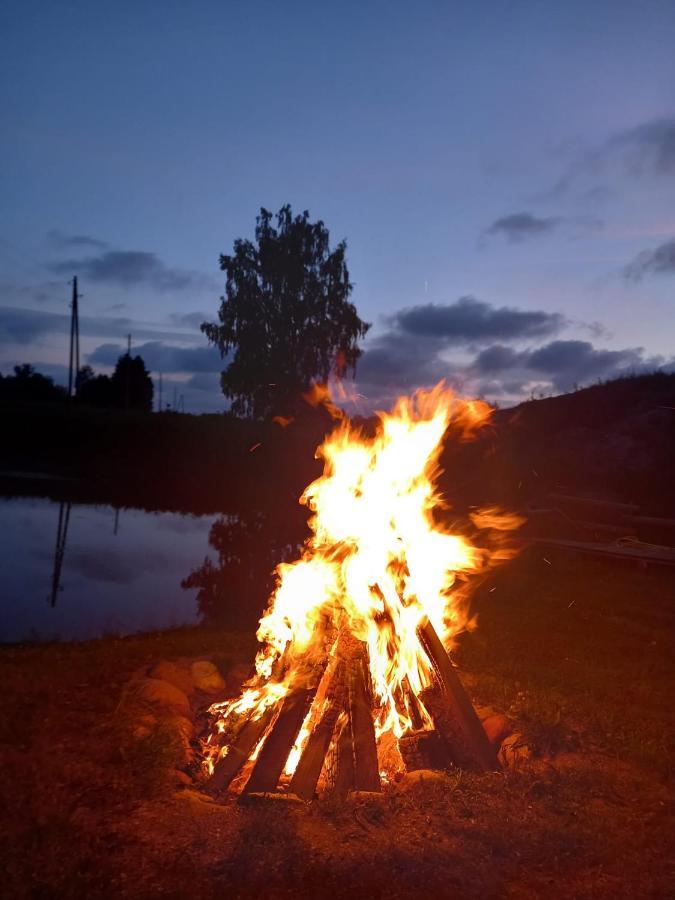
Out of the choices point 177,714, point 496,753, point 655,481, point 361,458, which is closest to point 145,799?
point 177,714

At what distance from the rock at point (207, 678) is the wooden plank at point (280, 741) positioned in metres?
1.18

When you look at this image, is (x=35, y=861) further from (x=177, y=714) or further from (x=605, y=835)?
(x=605, y=835)

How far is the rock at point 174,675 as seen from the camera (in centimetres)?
586

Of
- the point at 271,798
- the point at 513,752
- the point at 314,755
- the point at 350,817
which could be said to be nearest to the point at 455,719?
the point at 513,752

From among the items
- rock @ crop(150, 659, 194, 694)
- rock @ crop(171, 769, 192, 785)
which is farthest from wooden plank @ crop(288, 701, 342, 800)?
rock @ crop(150, 659, 194, 694)

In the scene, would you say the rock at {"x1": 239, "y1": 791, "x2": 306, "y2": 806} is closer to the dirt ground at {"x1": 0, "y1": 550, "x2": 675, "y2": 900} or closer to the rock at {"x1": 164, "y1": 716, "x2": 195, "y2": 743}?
the dirt ground at {"x1": 0, "y1": 550, "x2": 675, "y2": 900}

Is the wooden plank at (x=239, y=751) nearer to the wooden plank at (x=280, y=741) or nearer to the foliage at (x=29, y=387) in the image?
the wooden plank at (x=280, y=741)

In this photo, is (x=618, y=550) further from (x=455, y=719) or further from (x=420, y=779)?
(x=420, y=779)

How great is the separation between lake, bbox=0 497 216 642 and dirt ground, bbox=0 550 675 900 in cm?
252

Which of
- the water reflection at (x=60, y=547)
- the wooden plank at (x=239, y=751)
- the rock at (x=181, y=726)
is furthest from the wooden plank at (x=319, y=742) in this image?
the water reflection at (x=60, y=547)

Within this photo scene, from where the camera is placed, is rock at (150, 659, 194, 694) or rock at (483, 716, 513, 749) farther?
rock at (150, 659, 194, 694)

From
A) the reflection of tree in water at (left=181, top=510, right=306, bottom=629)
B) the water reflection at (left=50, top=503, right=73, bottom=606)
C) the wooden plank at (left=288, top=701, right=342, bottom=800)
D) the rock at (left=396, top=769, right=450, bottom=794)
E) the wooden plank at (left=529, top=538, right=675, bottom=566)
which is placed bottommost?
the reflection of tree in water at (left=181, top=510, right=306, bottom=629)

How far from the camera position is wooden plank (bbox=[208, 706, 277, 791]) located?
4.36 metres

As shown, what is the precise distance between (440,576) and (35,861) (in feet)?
13.3
